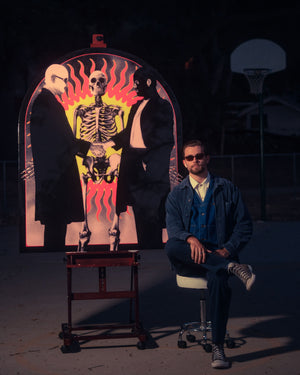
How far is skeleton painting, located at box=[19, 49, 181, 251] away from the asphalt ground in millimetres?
1003

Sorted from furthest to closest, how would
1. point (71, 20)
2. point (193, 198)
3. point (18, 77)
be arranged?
point (18, 77) → point (71, 20) → point (193, 198)

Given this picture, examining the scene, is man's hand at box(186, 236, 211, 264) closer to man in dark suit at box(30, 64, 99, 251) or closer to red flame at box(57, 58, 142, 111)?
man in dark suit at box(30, 64, 99, 251)

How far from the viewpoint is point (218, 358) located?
6.13 metres

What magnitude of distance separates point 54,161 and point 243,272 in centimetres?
231

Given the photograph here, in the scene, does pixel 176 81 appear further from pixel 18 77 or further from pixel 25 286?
pixel 25 286

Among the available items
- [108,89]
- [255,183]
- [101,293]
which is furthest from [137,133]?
[255,183]

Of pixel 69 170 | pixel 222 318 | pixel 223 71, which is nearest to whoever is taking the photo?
pixel 222 318

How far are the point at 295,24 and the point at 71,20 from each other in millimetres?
25937

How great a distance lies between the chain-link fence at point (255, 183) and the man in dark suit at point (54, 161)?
1379cm

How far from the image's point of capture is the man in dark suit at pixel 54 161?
730 centimetres

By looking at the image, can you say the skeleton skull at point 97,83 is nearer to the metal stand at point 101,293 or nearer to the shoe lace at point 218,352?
the metal stand at point 101,293

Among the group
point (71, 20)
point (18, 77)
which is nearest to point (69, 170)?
point (71, 20)

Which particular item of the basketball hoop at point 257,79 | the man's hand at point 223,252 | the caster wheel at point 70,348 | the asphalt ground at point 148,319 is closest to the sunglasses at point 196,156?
the man's hand at point 223,252

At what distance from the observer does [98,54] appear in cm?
742
